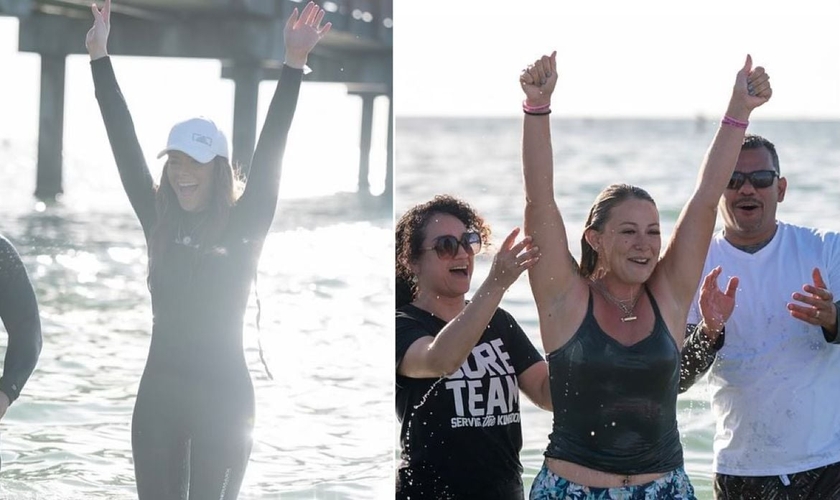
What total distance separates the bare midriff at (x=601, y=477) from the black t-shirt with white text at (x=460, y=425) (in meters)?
0.27

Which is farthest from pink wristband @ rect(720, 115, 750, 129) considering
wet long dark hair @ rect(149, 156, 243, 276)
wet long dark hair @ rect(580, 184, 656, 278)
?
wet long dark hair @ rect(149, 156, 243, 276)

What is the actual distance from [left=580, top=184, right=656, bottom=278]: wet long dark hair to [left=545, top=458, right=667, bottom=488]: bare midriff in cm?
45

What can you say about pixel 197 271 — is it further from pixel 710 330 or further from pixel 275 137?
pixel 710 330

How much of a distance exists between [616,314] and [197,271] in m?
1.01

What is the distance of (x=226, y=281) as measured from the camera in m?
2.84

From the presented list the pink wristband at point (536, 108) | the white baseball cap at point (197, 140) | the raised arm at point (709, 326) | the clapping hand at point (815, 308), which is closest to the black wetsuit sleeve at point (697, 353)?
the raised arm at point (709, 326)

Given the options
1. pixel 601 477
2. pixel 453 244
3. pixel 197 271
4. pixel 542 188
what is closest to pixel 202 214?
pixel 197 271

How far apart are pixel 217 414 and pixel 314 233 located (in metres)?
1.34

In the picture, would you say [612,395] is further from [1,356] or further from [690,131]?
[690,131]

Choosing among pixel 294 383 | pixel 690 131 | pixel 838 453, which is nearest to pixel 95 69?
pixel 294 383

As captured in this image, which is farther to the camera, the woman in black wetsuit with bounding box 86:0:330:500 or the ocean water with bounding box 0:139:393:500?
the ocean water with bounding box 0:139:393:500

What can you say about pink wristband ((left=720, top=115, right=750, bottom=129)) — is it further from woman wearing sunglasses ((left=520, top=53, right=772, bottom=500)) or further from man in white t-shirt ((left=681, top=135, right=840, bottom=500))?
man in white t-shirt ((left=681, top=135, right=840, bottom=500))

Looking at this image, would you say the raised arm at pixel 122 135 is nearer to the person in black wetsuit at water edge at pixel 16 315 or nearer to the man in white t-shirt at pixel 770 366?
the person in black wetsuit at water edge at pixel 16 315

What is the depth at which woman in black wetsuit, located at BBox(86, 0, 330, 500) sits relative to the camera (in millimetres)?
2820
